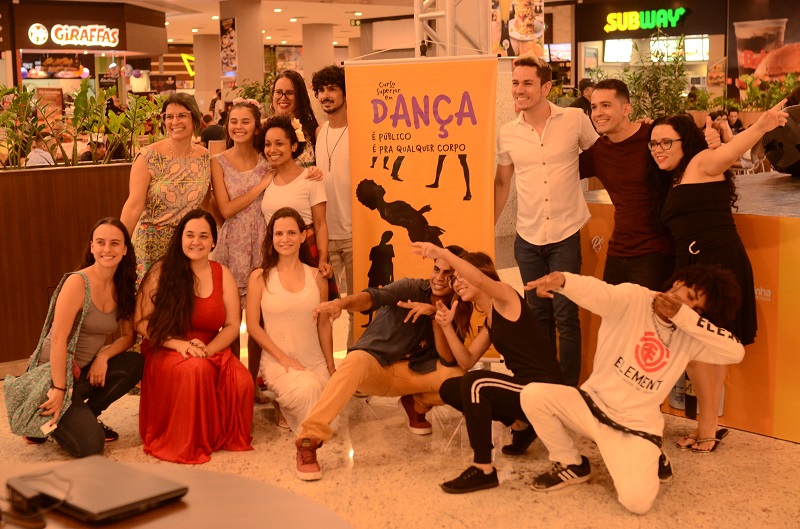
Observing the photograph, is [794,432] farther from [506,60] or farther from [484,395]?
[506,60]

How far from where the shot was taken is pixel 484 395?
12.3 feet

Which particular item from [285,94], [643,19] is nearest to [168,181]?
[285,94]

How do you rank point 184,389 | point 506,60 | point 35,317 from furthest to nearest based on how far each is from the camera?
point 506,60
point 35,317
point 184,389

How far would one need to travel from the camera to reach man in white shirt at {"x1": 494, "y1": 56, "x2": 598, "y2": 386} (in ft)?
14.3

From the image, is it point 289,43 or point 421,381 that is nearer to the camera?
point 421,381

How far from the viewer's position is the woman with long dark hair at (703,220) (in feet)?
12.9

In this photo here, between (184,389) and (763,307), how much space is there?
8.57ft

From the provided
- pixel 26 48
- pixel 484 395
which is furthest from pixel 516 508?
pixel 26 48

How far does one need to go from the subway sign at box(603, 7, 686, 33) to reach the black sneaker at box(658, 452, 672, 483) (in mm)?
15574

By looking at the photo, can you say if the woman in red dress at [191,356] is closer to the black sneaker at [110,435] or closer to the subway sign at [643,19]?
the black sneaker at [110,435]

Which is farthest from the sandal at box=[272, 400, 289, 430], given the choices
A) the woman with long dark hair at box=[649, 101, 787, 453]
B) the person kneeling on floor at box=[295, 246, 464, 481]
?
the woman with long dark hair at box=[649, 101, 787, 453]

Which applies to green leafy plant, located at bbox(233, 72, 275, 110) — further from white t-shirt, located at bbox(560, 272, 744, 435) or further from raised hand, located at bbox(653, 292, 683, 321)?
raised hand, located at bbox(653, 292, 683, 321)

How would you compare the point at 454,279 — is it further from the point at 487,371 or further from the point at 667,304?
the point at 667,304

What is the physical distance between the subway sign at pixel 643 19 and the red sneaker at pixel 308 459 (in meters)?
15.9
